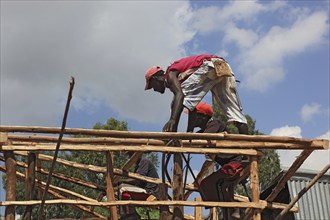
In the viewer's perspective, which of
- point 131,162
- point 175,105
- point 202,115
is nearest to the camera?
point 175,105

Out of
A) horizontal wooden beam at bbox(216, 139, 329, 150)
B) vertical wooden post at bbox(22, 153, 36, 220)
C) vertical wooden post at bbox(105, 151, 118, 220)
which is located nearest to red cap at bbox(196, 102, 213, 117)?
horizontal wooden beam at bbox(216, 139, 329, 150)

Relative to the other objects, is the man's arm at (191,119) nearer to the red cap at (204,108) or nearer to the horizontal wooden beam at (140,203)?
the red cap at (204,108)

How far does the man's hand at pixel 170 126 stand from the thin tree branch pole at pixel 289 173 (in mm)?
1414

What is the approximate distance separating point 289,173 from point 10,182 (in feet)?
9.97

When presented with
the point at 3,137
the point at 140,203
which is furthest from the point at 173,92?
the point at 3,137

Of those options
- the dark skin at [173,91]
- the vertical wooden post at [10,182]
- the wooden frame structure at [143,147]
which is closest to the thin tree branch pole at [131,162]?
the dark skin at [173,91]

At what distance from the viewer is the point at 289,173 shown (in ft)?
19.7

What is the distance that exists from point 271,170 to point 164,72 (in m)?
18.2

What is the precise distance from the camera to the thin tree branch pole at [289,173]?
19.0 feet

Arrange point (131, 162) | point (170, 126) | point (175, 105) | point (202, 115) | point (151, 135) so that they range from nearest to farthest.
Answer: point (151, 135) → point (170, 126) → point (175, 105) → point (202, 115) → point (131, 162)

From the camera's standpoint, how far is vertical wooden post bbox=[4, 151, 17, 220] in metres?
5.12

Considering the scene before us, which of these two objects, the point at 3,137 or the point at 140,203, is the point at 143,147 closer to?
the point at 140,203

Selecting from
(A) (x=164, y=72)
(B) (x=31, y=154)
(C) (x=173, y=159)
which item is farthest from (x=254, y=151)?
(B) (x=31, y=154)

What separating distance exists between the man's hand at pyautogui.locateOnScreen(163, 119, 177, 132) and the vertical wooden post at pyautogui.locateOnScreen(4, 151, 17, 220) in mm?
1599
